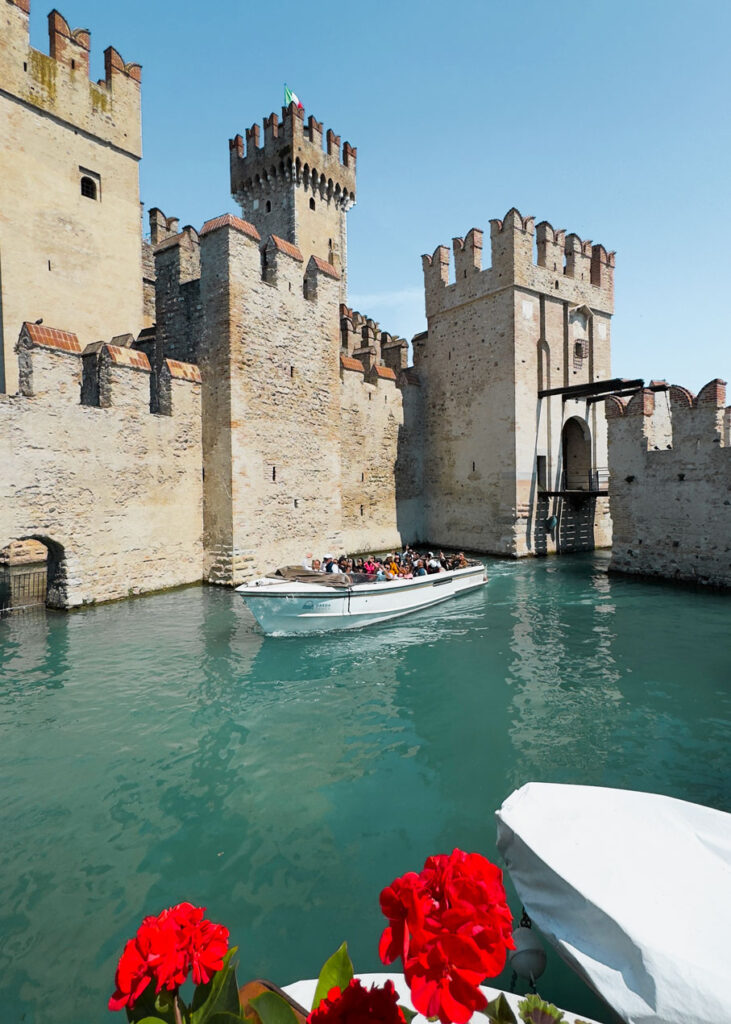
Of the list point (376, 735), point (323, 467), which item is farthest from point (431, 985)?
point (323, 467)

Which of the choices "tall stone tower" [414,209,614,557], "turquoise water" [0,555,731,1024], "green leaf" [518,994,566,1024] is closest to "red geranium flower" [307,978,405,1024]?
"green leaf" [518,994,566,1024]

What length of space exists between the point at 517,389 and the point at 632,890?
17.9m

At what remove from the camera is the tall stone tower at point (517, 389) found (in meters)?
19.6

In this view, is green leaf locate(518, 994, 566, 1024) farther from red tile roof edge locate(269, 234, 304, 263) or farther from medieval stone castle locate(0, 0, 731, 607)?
red tile roof edge locate(269, 234, 304, 263)

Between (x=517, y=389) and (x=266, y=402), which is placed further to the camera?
(x=517, y=389)

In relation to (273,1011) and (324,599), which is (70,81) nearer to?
(324,599)

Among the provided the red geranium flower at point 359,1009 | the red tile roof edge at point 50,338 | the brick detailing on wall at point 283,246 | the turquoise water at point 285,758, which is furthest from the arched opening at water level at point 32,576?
the red geranium flower at point 359,1009

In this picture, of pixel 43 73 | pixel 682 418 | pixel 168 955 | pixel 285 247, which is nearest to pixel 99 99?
pixel 43 73

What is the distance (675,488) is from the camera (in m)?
15.6

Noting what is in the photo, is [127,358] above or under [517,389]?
under

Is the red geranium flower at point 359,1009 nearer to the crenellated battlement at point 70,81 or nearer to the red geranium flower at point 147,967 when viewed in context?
the red geranium flower at point 147,967

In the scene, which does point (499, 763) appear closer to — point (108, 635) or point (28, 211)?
point (108, 635)

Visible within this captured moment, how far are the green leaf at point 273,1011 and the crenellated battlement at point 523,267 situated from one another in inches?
803

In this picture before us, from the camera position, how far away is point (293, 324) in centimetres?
1611
